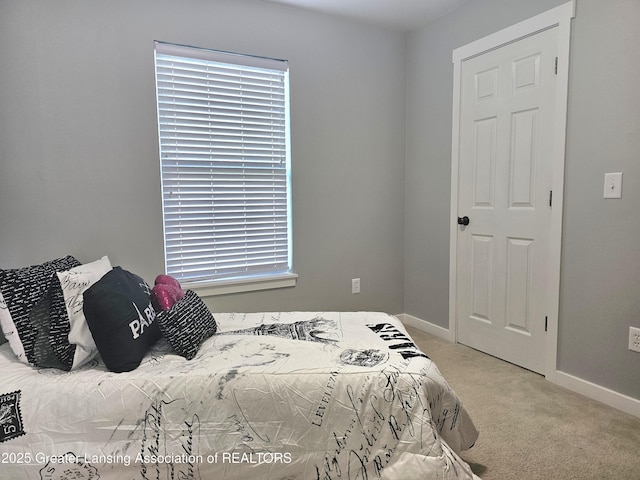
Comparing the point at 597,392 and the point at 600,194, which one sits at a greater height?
the point at 600,194

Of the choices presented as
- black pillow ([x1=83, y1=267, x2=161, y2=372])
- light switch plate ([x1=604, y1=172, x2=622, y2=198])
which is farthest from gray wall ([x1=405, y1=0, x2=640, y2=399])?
black pillow ([x1=83, y1=267, x2=161, y2=372])

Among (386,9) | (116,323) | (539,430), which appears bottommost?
(539,430)

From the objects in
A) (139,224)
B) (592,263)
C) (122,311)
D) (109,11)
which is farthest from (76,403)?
(592,263)

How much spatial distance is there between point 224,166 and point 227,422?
1.80m

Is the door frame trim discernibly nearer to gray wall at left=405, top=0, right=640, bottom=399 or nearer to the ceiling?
gray wall at left=405, top=0, right=640, bottom=399

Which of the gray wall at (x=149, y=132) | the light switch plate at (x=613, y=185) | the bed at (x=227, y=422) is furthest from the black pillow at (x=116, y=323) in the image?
the light switch plate at (x=613, y=185)

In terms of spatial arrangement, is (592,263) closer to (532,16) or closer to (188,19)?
(532,16)

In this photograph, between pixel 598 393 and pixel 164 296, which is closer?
pixel 164 296

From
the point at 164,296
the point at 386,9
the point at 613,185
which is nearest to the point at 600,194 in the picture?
the point at 613,185

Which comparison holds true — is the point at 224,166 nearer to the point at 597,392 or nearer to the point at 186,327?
the point at 186,327

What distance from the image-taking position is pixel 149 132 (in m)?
2.48

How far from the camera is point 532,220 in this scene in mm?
2525

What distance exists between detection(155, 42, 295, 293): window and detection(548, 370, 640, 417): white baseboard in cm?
184

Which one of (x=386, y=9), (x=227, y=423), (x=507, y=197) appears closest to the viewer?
(x=227, y=423)
